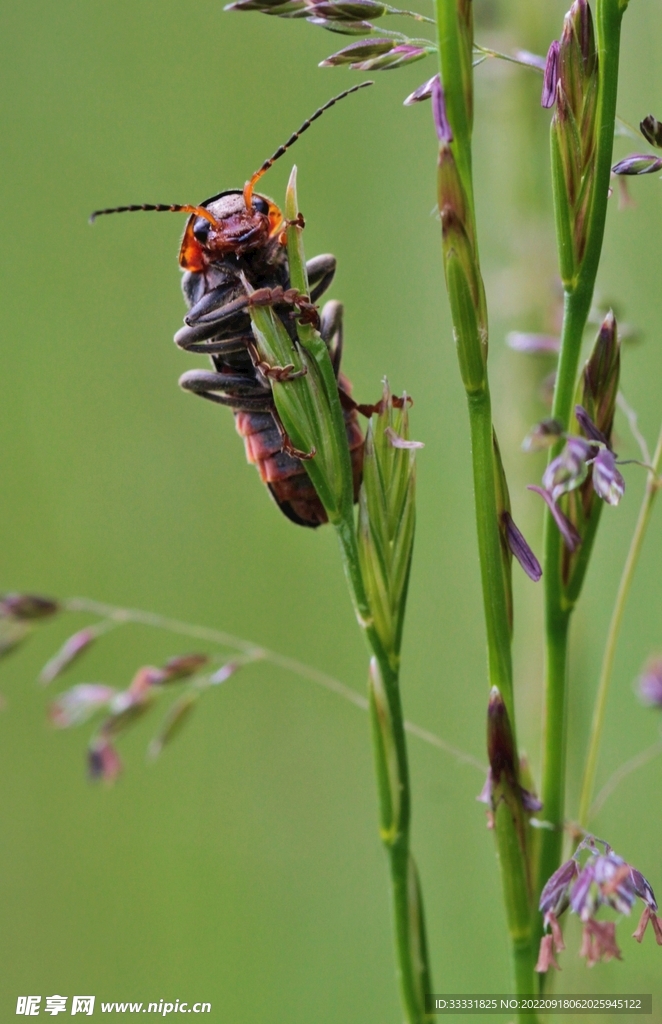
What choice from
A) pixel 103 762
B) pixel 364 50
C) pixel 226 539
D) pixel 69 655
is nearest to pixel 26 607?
pixel 69 655

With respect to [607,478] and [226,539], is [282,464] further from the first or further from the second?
[226,539]

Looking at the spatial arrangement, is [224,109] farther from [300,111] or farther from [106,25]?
[106,25]

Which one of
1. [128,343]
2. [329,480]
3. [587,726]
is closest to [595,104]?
[329,480]

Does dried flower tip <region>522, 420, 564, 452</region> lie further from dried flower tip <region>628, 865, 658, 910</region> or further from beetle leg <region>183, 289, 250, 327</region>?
beetle leg <region>183, 289, 250, 327</region>

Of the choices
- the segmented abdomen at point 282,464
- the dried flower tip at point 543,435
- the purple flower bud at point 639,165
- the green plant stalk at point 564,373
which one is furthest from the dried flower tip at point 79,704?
the purple flower bud at point 639,165

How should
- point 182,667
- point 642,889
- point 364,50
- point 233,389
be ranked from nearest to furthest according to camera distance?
1. point 642,889
2. point 364,50
3. point 182,667
4. point 233,389

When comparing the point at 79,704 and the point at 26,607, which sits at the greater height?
the point at 26,607
